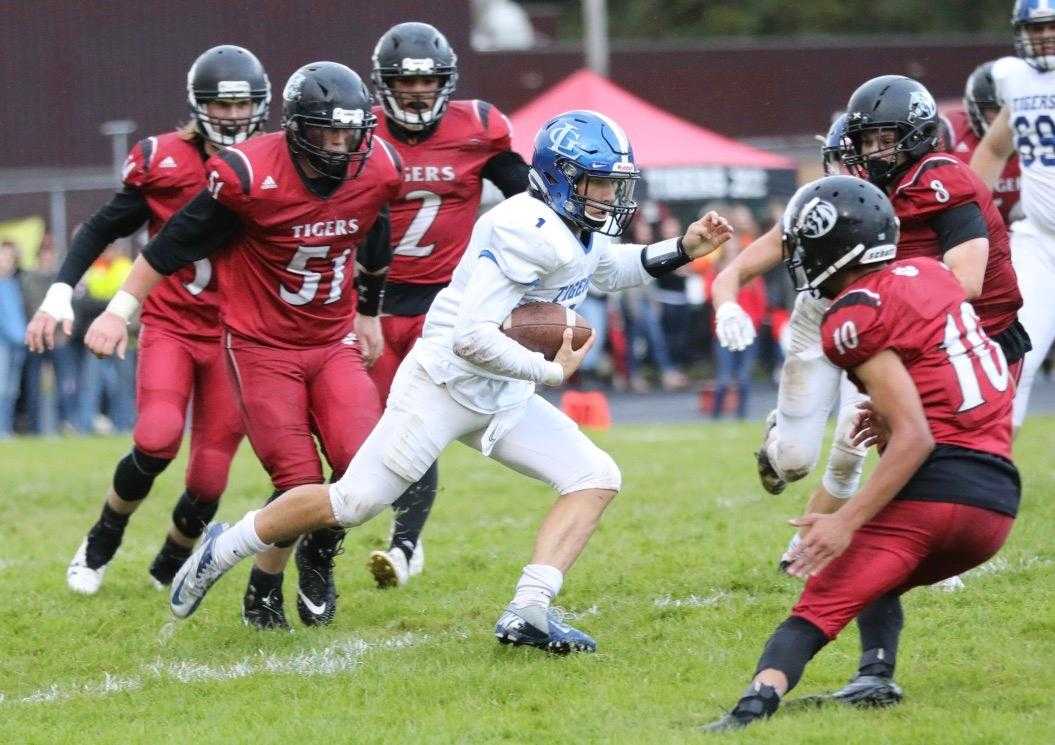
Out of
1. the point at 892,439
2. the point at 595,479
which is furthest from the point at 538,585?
the point at 892,439

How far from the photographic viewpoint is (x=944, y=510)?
414 cm

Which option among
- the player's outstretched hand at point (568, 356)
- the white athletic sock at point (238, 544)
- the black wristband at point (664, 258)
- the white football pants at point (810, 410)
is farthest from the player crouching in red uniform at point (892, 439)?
the white athletic sock at point (238, 544)

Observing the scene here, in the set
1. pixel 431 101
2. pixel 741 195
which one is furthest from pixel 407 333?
pixel 741 195

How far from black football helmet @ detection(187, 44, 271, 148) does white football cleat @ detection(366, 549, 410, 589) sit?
1.71 m

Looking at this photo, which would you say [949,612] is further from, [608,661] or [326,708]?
[326,708]

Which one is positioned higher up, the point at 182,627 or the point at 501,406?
the point at 501,406

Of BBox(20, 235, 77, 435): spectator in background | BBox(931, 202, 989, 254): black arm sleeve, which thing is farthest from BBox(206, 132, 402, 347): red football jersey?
BBox(20, 235, 77, 435): spectator in background

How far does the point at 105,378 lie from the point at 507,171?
28.9 feet

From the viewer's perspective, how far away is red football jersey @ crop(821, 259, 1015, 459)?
4.10 meters

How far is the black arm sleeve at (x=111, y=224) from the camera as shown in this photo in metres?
6.15

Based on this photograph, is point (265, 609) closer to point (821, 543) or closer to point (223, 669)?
point (223, 669)

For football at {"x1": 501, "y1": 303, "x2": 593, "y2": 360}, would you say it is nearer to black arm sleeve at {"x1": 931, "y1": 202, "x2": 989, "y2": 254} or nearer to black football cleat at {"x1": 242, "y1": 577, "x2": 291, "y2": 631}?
black arm sleeve at {"x1": 931, "y1": 202, "x2": 989, "y2": 254}

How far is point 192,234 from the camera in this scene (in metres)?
5.37

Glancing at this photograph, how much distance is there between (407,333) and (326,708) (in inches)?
93.9
